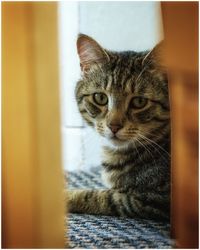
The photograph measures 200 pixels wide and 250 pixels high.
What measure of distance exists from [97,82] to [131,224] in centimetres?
46

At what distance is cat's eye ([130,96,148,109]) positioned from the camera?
1.18 metres

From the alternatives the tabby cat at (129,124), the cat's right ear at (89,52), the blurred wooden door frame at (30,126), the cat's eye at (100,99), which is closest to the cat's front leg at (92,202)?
the tabby cat at (129,124)

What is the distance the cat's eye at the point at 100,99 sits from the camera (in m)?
1.21

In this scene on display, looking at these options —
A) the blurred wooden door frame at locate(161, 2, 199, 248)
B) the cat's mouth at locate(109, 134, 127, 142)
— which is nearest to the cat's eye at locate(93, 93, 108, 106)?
the cat's mouth at locate(109, 134, 127, 142)

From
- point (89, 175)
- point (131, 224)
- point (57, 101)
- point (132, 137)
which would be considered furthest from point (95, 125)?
point (57, 101)

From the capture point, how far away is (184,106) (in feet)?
2.36

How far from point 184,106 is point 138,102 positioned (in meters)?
0.46

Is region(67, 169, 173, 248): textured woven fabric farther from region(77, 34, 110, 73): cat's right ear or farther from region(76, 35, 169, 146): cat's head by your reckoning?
region(77, 34, 110, 73): cat's right ear

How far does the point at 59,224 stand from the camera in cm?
62

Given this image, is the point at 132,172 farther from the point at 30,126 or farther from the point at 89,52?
the point at 30,126

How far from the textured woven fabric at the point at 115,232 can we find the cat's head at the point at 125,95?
0.25m

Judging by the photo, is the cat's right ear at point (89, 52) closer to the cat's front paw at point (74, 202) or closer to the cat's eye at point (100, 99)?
the cat's eye at point (100, 99)

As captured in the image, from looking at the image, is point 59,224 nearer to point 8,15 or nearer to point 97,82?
point 8,15

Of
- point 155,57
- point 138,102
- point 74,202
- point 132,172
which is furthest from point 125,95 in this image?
point 74,202
